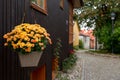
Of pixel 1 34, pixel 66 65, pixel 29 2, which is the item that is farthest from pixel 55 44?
pixel 1 34

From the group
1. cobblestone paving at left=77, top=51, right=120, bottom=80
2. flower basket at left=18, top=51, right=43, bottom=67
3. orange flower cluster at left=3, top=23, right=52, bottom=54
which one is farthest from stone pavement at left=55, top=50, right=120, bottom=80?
orange flower cluster at left=3, top=23, right=52, bottom=54

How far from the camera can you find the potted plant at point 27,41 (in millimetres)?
3476

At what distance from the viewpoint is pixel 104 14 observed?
87.8 ft

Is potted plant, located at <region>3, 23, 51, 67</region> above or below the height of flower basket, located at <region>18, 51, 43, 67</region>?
above

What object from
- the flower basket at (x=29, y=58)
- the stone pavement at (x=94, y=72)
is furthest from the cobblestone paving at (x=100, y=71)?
the flower basket at (x=29, y=58)

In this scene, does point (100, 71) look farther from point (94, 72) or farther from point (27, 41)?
point (27, 41)

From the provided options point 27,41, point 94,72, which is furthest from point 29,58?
point 94,72

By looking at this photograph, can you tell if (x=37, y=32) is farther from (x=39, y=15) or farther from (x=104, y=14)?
(x=104, y=14)

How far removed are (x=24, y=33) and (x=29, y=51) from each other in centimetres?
25

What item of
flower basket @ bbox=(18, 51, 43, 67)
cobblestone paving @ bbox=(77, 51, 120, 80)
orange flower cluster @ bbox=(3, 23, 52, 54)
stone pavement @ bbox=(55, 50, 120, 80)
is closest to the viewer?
orange flower cluster @ bbox=(3, 23, 52, 54)

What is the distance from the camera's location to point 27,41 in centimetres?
349

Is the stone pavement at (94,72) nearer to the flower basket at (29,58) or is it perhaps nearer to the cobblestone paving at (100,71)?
the cobblestone paving at (100,71)

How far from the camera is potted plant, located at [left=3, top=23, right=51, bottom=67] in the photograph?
3.48 meters

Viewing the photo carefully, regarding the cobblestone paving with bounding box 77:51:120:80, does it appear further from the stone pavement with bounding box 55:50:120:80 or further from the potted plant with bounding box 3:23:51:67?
the potted plant with bounding box 3:23:51:67
